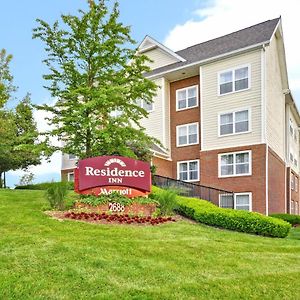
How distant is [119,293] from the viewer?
6.01m

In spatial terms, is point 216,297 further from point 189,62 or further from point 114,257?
point 189,62

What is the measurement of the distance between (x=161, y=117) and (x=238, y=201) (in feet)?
28.7

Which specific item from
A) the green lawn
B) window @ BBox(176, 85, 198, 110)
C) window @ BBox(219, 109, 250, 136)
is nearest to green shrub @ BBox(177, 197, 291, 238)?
the green lawn

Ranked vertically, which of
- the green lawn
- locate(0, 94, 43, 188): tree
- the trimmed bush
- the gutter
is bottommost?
the green lawn

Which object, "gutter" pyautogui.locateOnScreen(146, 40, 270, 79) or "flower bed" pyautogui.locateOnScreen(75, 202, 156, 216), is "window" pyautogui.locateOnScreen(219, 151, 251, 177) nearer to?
"gutter" pyautogui.locateOnScreen(146, 40, 270, 79)

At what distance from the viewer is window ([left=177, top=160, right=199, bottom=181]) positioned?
1094 inches

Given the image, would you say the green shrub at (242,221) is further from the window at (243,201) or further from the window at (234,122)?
the window at (234,122)

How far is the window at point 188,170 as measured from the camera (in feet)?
91.1

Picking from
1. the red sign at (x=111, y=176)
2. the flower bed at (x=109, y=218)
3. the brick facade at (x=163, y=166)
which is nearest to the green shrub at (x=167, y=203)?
the red sign at (x=111, y=176)

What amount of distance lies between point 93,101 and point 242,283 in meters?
10.4

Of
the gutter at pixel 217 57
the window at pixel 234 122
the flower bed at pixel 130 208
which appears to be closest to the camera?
the flower bed at pixel 130 208

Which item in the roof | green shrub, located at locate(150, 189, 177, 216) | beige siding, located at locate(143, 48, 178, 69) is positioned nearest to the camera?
green shrub, located at locate(150, 189, 177, 216)

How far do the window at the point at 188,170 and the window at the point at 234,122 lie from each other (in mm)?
3256

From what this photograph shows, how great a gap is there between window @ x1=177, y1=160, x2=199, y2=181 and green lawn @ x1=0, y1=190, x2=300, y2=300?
16.7 metres
